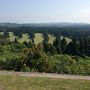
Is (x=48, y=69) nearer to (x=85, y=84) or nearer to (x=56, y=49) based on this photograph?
(x=85, y=84)

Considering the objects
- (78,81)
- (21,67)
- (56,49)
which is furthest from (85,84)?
(56,49)

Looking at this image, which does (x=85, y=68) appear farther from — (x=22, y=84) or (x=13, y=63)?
(x=22, y=84)

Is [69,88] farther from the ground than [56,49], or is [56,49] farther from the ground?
[69,88]

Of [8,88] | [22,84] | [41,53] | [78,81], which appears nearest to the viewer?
Answer: [8,88]

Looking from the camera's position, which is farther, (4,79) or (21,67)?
(21,67)

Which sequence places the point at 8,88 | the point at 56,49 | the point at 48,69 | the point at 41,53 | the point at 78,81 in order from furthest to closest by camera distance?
1. the point at 56,49
2. the point at 41,53
3. the point at 48,69
4. the point at 78,81
5. the point at 8,88

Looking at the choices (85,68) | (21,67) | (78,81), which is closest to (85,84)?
(78,81)
